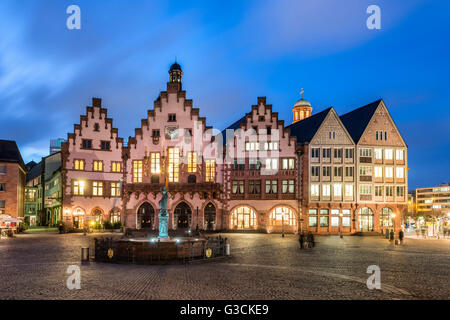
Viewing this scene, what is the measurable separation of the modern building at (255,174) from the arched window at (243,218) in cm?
14

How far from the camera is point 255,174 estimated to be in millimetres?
62438

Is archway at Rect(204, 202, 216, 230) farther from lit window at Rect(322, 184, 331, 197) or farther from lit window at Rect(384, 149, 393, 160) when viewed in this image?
lit window at Rect(384, 149, 393, 160)

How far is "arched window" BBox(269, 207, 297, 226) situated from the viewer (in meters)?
61.6

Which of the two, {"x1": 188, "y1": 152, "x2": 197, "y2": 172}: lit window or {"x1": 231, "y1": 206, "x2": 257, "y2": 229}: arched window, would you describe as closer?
{"x1": 231, "y1": 206, "x2": 257, "y2": 229}: arched window

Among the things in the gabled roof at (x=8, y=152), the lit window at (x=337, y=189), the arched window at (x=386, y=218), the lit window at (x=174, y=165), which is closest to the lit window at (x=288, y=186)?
the lit window at (x=337, y=189)

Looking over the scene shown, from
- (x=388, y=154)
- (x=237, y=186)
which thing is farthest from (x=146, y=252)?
(x=388, y=154)

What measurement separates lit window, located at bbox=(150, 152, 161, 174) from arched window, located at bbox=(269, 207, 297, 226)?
17540mm

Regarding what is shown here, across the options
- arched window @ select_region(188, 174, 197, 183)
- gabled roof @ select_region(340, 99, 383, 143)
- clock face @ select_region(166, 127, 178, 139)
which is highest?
gabled roof @ select_region(340, 99, 383, 143)

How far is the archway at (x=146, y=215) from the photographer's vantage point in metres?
63.0

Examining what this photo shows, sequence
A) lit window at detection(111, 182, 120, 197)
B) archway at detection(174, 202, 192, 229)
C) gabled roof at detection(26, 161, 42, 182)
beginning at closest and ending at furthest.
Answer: archway at detection(174, 202, 192, 229), lit window at detection(111, 182, 120, 197), gabled roof at detection(26, 161, 42, 182)

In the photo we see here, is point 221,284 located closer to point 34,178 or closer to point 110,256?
point 110,256

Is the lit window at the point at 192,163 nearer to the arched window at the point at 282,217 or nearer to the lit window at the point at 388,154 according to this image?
the arched window at the point at 282,217

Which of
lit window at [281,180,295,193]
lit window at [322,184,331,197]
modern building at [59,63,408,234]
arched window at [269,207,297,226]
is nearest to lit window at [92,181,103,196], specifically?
modern building at [59,63,408,234]

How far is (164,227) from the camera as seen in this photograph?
31812mm
